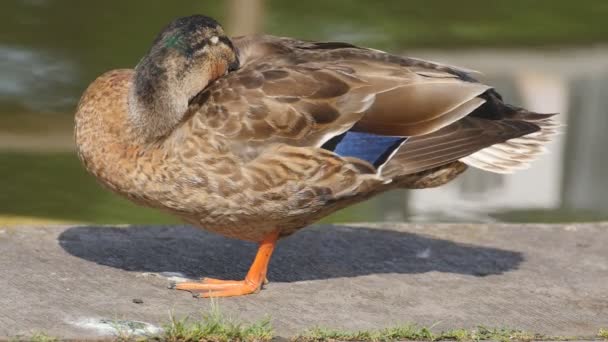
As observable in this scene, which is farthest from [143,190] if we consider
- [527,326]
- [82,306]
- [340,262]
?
[527,326]

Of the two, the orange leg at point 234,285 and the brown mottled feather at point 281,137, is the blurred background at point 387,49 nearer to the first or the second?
the brown mottled feather at point 281,137

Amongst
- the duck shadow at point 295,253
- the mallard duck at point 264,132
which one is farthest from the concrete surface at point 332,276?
the mallard duck at point 264,132

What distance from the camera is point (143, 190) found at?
489 cm

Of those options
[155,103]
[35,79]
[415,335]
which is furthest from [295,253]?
[35,79]

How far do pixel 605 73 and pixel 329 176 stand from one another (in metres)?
4.96

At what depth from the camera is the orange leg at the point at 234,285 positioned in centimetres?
490

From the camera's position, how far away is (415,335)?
4.47m

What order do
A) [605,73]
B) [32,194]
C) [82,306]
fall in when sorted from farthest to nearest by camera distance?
[605,73], [32,194], [82,306]

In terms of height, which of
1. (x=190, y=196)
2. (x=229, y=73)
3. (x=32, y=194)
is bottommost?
(x=32, y=194)

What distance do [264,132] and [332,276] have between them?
2.44ft

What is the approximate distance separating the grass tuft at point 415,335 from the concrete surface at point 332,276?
0.35 ft

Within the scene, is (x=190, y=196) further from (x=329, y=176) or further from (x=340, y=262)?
(x=340, y=262)

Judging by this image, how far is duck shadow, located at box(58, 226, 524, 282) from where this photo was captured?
529 centimetres

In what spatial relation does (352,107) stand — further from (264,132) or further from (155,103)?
(155,103)
